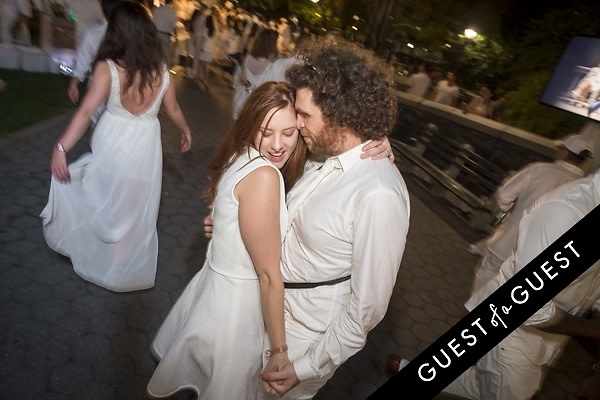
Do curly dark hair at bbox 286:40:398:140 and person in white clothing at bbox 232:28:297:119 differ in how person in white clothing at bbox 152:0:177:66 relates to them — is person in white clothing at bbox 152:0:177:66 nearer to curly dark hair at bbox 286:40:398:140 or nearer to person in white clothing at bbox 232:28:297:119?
person in white clothing at bbox 232:28:297:119

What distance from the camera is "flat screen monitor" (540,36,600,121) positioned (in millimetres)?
7610

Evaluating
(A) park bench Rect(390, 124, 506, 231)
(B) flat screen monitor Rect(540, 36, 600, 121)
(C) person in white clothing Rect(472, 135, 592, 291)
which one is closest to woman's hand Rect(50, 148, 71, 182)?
(C) person in white clothing Rect(472, 135, 592, 291)

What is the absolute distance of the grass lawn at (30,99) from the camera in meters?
5.47

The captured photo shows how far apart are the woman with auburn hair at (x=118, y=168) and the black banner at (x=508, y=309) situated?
2583mm

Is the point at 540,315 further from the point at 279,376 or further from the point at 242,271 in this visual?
the point at 242,271

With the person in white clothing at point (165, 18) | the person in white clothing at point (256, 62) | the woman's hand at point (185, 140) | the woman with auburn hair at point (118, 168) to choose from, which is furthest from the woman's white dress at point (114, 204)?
the person in white clothing at point (165, 18)

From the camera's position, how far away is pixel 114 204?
296 centimetres

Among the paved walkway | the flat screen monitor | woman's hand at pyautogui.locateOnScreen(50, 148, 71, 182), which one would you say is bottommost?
the paved walkway

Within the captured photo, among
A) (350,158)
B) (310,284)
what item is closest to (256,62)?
(350,158)

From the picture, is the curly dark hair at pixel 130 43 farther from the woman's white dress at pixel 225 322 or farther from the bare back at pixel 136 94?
the woman's white dress at pixel 225 322

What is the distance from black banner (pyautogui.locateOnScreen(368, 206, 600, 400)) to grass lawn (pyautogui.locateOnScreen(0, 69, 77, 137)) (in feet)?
18.9

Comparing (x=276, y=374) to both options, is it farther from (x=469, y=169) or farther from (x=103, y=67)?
(x=469, y=169)

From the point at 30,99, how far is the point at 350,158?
7079 millimetres

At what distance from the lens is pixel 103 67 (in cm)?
262
